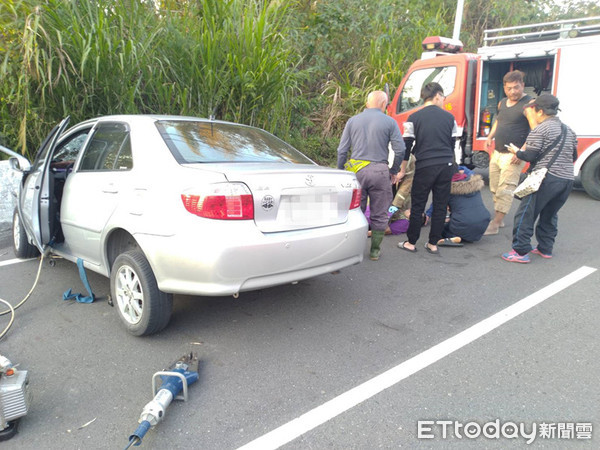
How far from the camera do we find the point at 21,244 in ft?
15.4

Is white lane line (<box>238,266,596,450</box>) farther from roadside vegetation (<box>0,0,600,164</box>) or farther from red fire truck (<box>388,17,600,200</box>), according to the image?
red fire truck (<box>388,17,600,200</box>)

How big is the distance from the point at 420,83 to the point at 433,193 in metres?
4.43

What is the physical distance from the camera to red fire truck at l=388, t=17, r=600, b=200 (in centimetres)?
727

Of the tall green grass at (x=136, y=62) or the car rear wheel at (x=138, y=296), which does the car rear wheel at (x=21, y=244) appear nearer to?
the tall green grass at (x=136, y=62)

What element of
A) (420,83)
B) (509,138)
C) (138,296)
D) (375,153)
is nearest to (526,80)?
(420,83)

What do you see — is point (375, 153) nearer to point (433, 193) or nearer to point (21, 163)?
point (433, 193)

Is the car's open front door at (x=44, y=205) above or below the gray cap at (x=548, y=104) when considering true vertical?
below

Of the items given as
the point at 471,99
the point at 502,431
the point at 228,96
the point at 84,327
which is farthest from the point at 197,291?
the point at 471,99

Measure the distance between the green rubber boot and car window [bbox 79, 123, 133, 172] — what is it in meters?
2.58

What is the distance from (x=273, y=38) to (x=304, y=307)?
480cm

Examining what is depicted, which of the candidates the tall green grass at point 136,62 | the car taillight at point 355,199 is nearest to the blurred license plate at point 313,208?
the car taillight at point 355,199

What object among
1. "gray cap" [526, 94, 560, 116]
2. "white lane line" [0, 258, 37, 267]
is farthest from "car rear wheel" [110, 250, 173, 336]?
"gray cap" [526, 94, 560, 116]

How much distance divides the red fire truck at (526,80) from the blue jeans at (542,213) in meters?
3.44

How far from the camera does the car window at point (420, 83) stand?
824 cm
